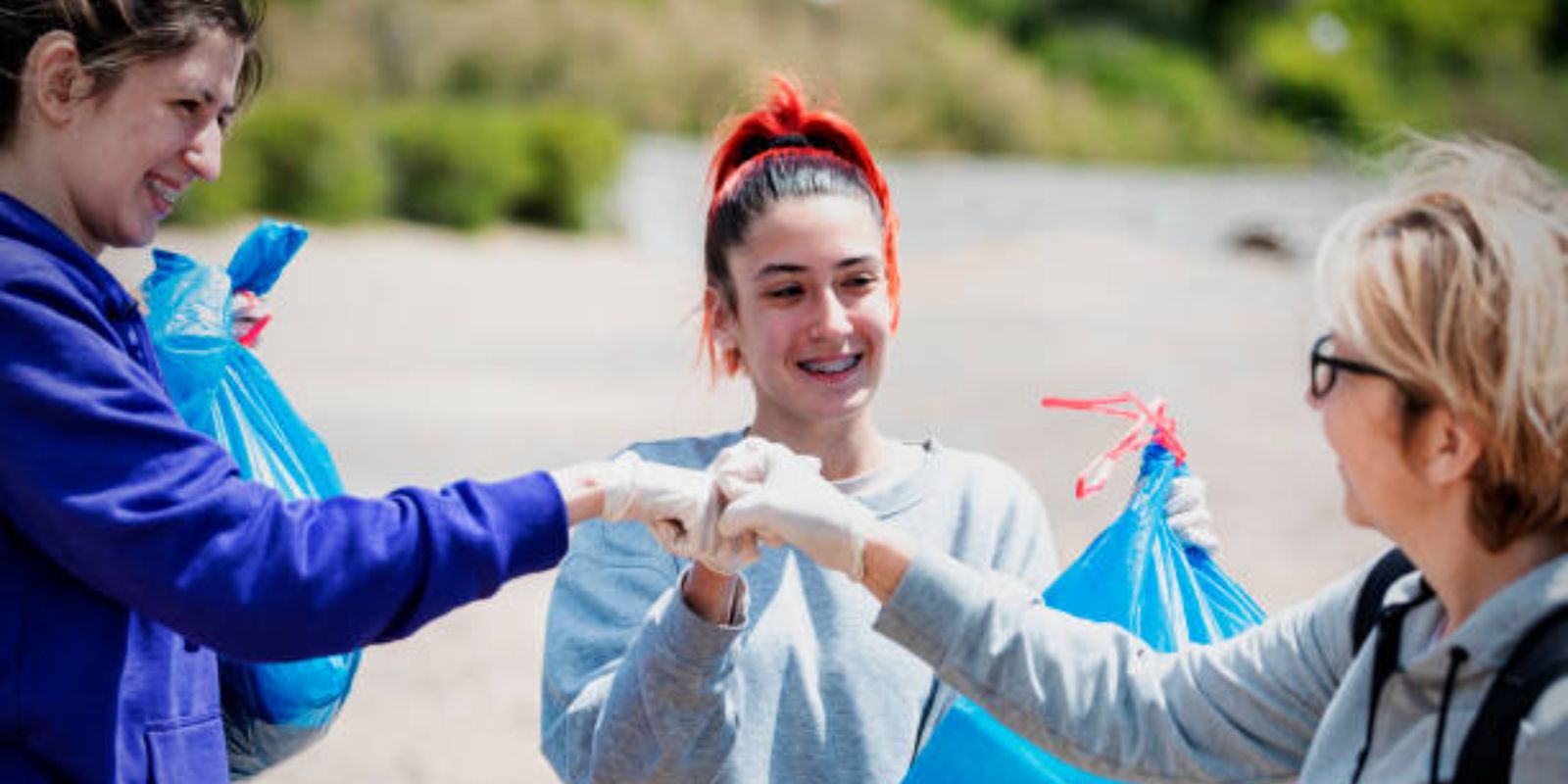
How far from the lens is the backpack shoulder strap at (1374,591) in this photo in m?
1.97

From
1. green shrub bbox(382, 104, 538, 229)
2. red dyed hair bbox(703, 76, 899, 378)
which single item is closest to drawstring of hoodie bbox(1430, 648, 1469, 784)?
red dyed hair bbox(703, 76, 899, 378)

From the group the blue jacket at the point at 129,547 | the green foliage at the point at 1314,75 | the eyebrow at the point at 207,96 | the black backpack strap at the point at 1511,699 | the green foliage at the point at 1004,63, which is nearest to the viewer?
the black backpack strap at the point at 1511,699

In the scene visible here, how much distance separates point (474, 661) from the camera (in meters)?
6.55

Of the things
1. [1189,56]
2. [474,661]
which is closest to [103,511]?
[474,661]

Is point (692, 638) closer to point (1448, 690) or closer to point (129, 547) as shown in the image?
point (129, 547)

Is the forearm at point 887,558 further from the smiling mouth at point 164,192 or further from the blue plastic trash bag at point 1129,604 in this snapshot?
the smiling mouth at point 164,192

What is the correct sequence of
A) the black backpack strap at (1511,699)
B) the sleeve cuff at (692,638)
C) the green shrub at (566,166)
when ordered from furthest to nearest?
the green shrub at (566,166) → the sleeve cuff at (692,638) → the black backpack strap at (1511,699)

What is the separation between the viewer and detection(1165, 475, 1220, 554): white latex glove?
259 cm

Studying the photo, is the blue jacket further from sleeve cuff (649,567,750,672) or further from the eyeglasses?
the eyeglasses

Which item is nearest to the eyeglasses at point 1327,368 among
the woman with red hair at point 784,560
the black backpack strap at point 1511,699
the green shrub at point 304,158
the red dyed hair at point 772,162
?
the black backpack strap at point 1511,699

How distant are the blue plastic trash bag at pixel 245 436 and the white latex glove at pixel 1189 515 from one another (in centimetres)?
128

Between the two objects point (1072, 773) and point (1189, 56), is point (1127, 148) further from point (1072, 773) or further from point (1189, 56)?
point (1072, 773)

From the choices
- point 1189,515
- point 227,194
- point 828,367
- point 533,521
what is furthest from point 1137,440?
point 227,194

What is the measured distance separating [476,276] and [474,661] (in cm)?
1261
